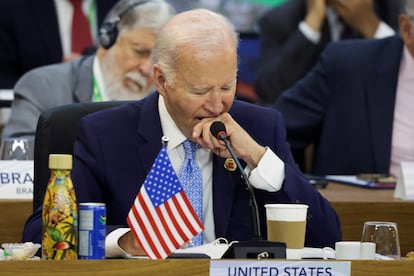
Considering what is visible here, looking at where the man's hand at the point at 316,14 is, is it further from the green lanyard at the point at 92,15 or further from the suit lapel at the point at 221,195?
the suit lapel at the point at 221,195

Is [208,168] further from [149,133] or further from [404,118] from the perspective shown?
[404,118]

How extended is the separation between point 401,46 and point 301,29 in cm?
136

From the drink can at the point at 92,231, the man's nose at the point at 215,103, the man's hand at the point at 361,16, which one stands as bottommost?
the drink can at the point at 92,231

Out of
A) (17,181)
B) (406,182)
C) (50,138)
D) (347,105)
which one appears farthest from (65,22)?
(50,138)

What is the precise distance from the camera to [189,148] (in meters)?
3.45

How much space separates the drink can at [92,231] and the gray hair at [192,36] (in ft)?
2.63

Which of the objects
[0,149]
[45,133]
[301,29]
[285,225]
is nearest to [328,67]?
[301,29]

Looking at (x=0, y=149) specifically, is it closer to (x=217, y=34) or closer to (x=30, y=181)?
(x=30, y=181)

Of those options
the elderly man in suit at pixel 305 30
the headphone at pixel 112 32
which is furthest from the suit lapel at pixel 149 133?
the elderly man in suit at pixel 305 30

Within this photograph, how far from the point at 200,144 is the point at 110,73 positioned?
1880mm

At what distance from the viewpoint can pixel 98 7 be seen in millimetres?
7203

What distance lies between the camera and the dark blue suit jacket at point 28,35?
22.4 feet

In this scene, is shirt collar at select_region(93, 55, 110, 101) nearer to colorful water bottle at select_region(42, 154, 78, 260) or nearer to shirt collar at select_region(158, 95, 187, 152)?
shirt collar at select_region(158, 95, 187, 152)

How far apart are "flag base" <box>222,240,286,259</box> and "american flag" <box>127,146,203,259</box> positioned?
164mm
